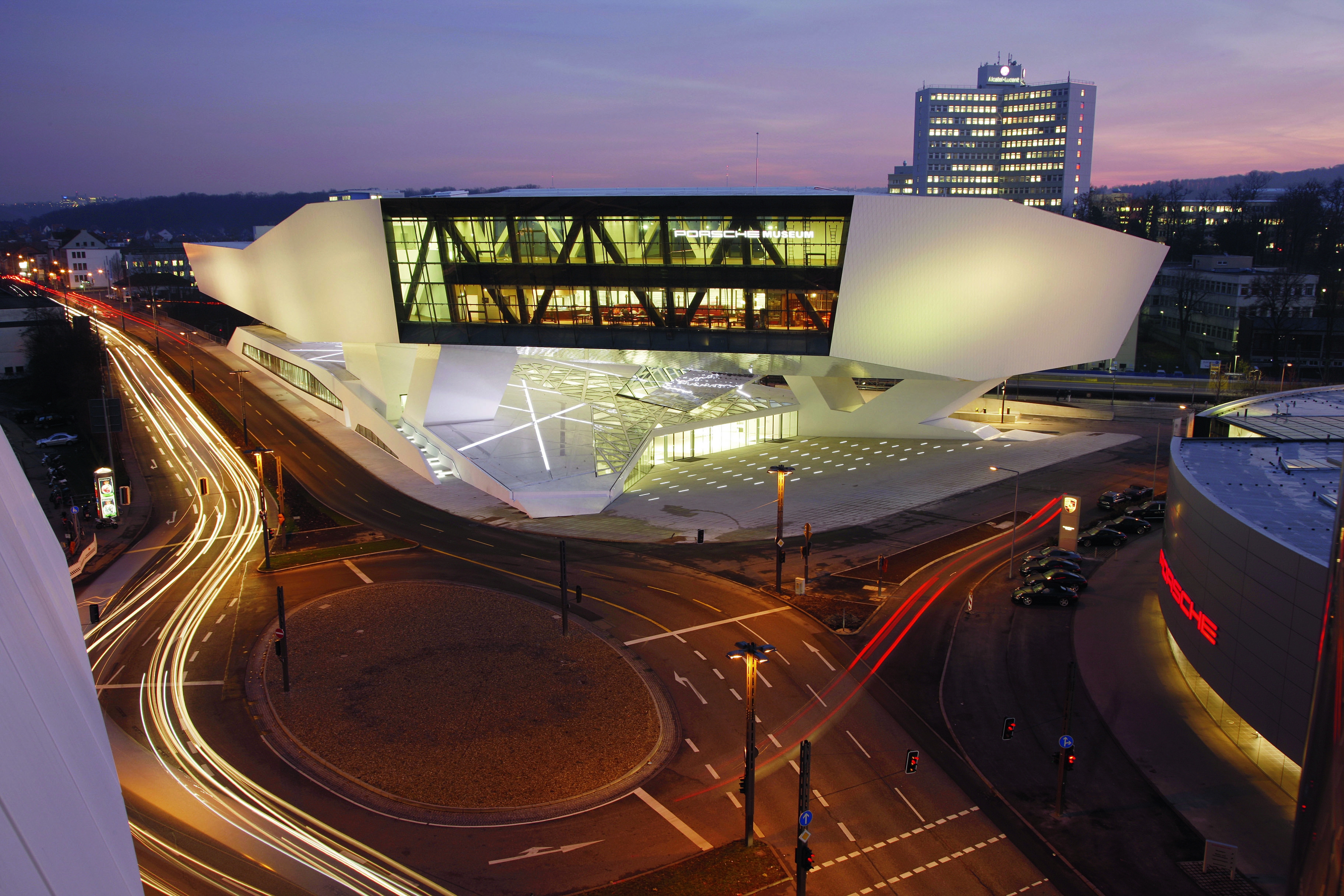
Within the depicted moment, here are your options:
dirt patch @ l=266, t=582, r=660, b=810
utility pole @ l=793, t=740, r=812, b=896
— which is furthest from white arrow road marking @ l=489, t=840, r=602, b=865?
utility pole @ l=793, t=740, r=812, b=896

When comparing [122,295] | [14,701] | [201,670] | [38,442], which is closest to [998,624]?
[201,670]

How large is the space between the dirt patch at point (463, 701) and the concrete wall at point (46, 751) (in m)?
13.7

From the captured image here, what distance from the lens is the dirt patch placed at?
24672 millimetres

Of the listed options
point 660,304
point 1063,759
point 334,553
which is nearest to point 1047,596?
point 1063,759

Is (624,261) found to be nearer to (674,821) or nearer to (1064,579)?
(1064,579)

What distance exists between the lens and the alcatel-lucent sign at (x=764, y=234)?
50.2m

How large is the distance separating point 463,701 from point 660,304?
98.0 ft

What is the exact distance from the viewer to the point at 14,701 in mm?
6793

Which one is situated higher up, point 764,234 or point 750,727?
point 764,234

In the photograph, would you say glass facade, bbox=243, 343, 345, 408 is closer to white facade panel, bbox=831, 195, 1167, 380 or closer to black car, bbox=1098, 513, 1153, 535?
white facade panel, bbox=831, 195, 1167, 380

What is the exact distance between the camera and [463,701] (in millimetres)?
28562

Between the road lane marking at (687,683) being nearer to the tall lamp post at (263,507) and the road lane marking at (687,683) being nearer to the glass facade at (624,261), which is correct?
the tall lamp post at (263,507)

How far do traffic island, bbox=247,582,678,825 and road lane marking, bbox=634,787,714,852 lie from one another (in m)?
0.66

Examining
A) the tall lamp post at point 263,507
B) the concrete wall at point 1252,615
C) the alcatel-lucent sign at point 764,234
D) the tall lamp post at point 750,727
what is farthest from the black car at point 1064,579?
the tall lamp post at point 263,507
